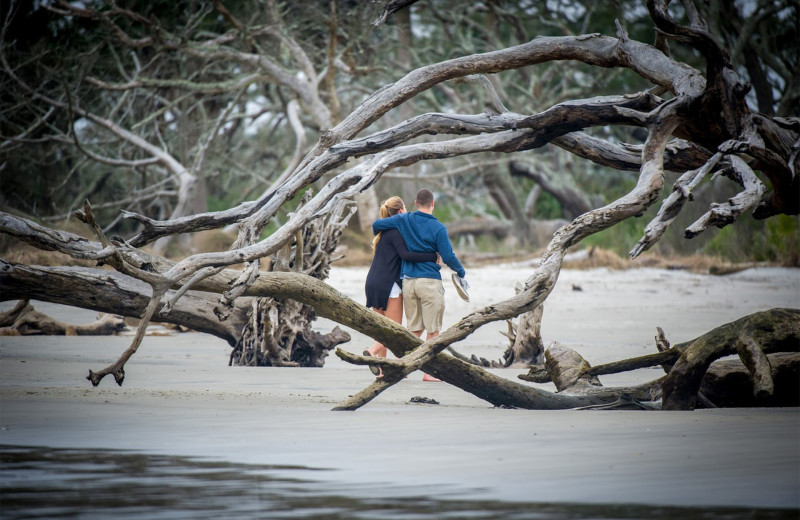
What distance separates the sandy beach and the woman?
2.05 ft

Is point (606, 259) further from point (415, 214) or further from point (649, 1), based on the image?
point (649, 1)

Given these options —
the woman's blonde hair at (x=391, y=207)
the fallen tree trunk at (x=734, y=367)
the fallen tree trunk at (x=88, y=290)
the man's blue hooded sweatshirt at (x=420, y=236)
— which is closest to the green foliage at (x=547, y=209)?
the woman's blonde hair at (x=391, y=207)

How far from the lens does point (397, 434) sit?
18.2 ft

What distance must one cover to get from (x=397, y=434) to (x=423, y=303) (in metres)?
3.44

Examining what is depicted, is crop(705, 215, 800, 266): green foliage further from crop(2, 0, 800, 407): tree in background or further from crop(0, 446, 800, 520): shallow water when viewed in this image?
crop(0, 446, 800, 520): shallow water

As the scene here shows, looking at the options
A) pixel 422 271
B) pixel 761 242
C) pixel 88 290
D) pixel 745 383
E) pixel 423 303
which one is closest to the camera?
pixel 745 383

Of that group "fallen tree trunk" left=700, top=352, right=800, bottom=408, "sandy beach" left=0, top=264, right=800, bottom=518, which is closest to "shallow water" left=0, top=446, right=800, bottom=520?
"sandy beach" left=0, top=264, right=800, bottom=518

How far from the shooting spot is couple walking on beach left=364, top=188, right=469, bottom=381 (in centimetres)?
891

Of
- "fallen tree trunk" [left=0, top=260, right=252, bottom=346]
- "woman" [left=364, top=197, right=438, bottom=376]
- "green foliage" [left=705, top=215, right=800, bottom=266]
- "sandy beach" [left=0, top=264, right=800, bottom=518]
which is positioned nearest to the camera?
"sandy beach" [left=0, top=264, right=800, bottom=518]

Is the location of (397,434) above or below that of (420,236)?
below

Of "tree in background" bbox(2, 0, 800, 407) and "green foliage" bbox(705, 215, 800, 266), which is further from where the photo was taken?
"green foliage" bbox(705, 215, 800, 266)

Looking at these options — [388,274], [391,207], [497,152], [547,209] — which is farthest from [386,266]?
[547,209]

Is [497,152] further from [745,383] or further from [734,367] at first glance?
[745,383]

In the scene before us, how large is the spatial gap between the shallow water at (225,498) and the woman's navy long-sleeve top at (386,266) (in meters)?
4.32
